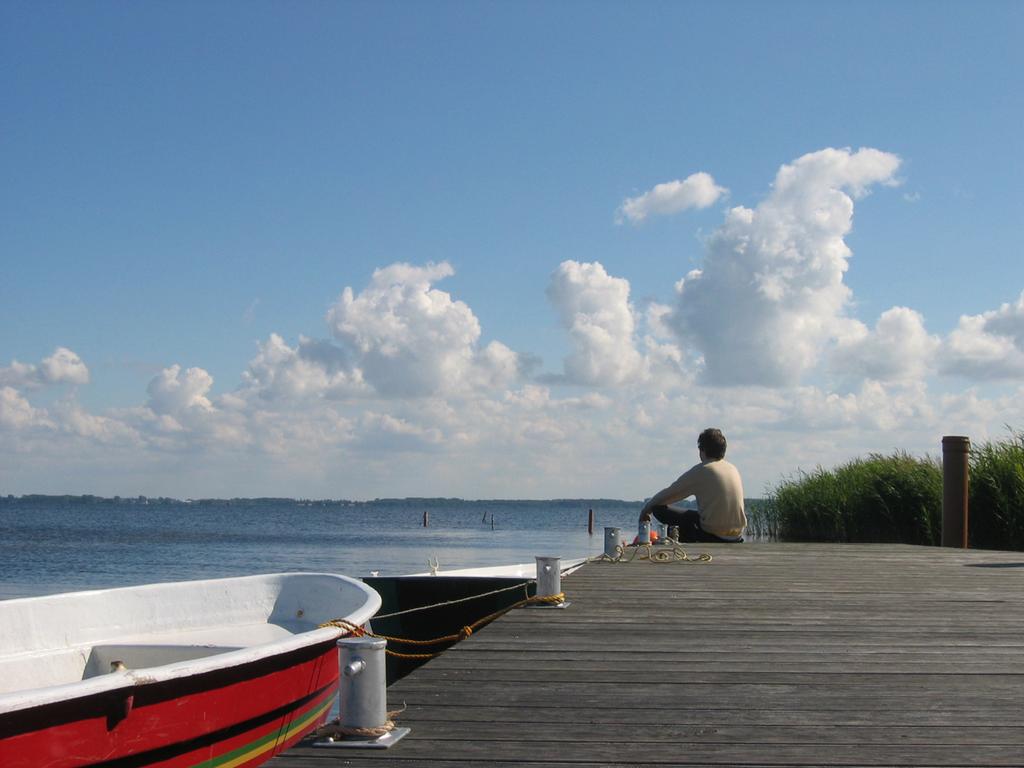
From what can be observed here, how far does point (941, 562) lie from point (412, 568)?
18.9 metres

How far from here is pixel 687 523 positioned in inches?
363

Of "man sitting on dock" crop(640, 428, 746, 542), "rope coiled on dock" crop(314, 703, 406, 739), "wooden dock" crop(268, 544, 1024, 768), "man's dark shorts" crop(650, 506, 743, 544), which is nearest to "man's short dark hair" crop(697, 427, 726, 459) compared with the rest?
"man sitting on dock" crop(640, 428, 746, 542)

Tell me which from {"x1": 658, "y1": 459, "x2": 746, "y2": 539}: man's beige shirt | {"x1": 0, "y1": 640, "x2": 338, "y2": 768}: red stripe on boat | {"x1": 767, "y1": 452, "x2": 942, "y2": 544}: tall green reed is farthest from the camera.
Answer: {"x1": 767, "y1": 452, "x2": 942, "y2": 544}: tall green reed

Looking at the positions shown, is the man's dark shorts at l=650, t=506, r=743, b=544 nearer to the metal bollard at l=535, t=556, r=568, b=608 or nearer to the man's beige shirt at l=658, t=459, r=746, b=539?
the man's beige shirt at l=658, t=459, r=746, b=539

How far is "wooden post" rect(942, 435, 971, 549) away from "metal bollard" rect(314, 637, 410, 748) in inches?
347

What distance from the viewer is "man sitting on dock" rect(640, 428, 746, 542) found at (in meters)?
8.47

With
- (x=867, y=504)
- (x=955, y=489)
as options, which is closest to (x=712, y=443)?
(x=955, y=489)

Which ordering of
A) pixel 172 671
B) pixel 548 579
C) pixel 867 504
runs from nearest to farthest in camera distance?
1. pixel 172 671
2. pixel 548 579
3. pixel 867 504

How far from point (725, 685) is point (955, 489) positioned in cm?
793

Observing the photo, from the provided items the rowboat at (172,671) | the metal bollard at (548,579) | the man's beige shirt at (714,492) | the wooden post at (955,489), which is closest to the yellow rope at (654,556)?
the man's beige shirt at (714,492)

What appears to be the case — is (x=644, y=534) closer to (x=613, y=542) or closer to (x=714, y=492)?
(x=613, y=542)

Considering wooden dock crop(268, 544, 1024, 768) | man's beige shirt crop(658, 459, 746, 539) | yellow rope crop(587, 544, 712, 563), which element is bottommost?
wooden dock crop(268, 544, 1024, 768)

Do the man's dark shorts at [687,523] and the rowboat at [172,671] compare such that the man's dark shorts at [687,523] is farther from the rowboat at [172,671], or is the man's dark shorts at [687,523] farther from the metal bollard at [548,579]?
the metal bollard at [548,579]

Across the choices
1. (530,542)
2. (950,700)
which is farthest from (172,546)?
(950,700)
